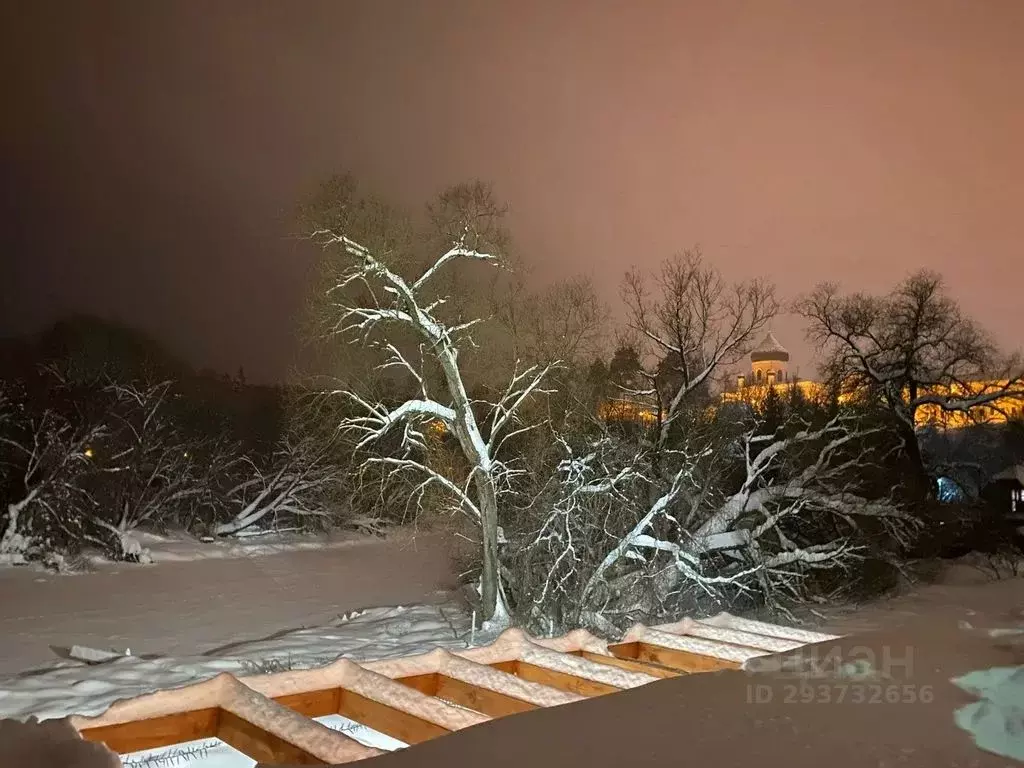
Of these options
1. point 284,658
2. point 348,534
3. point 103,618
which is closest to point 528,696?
point 284,658

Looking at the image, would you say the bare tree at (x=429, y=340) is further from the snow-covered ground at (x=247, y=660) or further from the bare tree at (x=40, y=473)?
the bare tree at (x=40, y=473)

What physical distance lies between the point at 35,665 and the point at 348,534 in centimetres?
1821

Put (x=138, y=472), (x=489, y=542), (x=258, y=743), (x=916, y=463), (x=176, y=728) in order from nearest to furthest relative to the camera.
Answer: (x=258, y=743) → (x=176, y=728) → (x=489, y=542) → (x=916, y=463) → (x=138, y=472)

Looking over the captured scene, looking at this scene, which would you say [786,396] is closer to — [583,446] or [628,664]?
[583,446]

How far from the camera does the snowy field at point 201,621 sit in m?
10.6

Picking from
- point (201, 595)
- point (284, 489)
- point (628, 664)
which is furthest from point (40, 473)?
point (628, 664)

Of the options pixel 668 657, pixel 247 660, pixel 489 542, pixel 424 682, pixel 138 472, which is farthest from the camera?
pixel 138 472

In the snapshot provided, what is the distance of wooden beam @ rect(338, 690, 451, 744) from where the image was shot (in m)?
4.53

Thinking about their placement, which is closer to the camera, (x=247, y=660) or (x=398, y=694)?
(x=398, y=694)

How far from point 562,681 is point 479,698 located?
771 mm

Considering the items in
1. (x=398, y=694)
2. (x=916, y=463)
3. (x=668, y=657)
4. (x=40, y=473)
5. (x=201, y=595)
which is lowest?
(x=201, y=595)

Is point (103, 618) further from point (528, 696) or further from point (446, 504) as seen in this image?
point (528, 696)

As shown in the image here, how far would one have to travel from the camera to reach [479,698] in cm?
549

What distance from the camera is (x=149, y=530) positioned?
26.0 m
